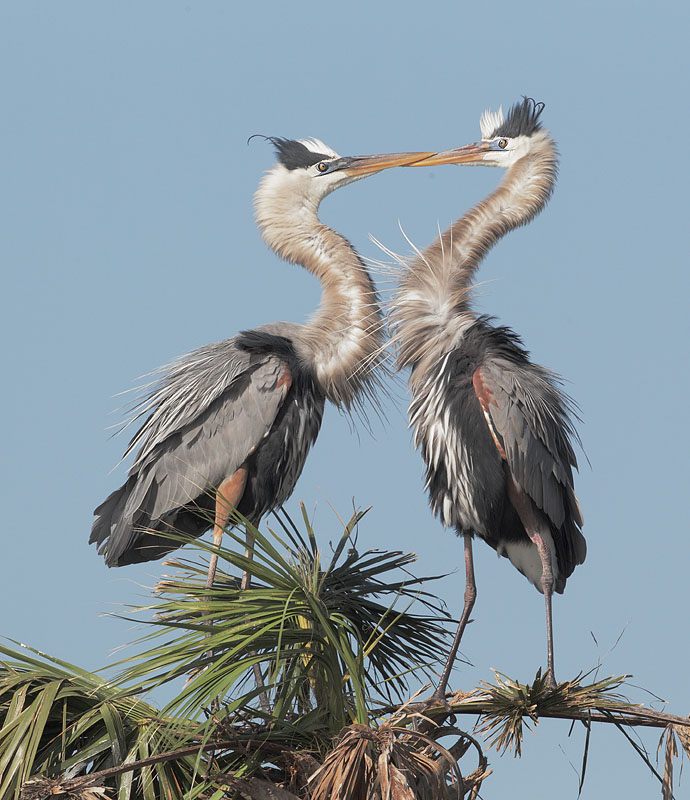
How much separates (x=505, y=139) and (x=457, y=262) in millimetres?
1335

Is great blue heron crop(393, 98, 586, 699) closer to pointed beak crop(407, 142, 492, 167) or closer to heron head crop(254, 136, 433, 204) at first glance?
pointed beak crop(407, 142, 492, 167)

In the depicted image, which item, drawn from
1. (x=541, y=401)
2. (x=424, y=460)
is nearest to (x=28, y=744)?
(x=424, y=460)

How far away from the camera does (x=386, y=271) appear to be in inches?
301

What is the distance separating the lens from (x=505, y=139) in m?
8.26

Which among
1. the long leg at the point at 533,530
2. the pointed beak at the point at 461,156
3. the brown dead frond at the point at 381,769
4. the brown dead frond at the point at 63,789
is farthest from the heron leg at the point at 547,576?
the pointed beak at the point at 461,156

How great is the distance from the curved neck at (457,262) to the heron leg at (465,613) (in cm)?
112

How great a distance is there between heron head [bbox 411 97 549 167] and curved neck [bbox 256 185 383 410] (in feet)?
3.53

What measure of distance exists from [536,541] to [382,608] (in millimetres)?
940

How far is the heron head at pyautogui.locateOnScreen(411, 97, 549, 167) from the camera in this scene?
8109 millimetres

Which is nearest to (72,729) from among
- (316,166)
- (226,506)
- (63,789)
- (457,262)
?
(63,789)

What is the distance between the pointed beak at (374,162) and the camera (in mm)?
8727

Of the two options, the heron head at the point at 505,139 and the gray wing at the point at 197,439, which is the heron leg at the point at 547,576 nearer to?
the gray wing at the point at 197,439

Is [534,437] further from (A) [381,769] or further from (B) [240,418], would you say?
(A) [381,769]

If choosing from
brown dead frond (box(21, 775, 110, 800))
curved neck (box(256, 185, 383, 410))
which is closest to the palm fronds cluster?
brown dead frond (box(21, 775, 110, 800))
